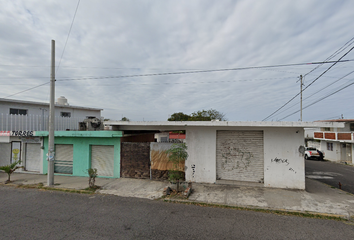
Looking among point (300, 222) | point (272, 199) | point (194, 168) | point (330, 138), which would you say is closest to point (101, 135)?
point (194, 168)

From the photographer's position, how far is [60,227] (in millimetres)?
4977

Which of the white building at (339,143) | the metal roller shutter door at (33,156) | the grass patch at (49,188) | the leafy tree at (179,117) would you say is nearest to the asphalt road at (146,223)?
the grass patch at (49,188)

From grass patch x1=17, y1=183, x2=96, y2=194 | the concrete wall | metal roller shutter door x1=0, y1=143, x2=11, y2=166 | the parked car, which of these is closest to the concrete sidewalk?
grass patch x1=17, y1=183, x2=96, y2=194

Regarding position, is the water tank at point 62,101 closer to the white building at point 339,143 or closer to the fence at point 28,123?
the fence at point 28,123

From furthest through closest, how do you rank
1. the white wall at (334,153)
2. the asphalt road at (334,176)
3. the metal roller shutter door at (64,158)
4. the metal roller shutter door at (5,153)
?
the white wall at (334,153), the metal roller shutter door at (5,153), the metal roller shutter door at (64,158), the asphalt road at (334,176)

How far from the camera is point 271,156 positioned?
8.44m

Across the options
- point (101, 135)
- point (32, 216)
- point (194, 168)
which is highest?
point (101, 135)

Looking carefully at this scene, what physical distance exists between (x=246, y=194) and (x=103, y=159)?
8.07m

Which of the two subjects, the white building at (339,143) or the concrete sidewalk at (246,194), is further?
the white building at (339,143)

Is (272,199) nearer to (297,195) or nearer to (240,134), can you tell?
(297,195)

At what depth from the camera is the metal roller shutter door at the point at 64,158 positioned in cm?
1118

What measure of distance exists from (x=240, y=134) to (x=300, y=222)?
4.43 m

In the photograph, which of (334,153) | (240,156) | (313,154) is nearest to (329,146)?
(334,153)

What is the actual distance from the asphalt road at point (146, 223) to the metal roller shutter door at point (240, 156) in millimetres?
3012
